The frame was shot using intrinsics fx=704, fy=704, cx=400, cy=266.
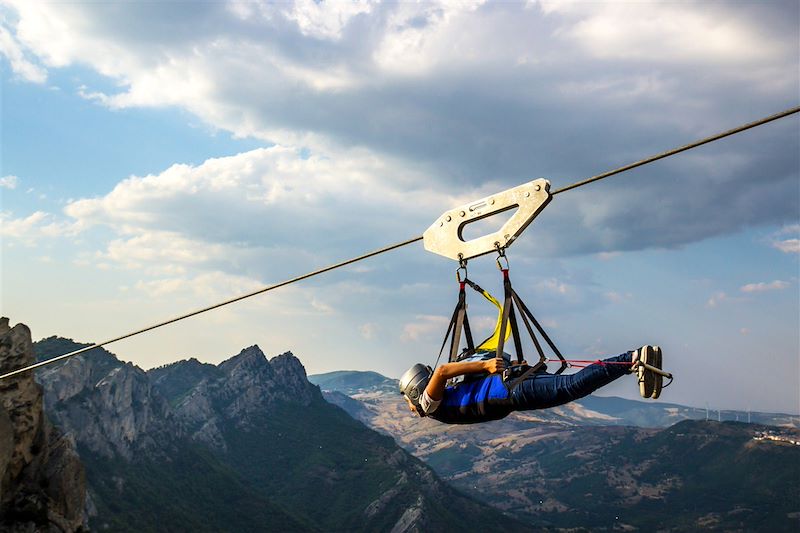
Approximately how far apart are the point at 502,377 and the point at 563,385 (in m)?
1.11

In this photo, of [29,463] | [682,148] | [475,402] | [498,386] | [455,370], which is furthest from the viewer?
[29,463]

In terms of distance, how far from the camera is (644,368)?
10.7m

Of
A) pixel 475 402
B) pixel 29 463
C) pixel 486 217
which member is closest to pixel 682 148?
pixel 486 217

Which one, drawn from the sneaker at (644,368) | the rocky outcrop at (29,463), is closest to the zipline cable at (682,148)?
the sneaker at (644,368)

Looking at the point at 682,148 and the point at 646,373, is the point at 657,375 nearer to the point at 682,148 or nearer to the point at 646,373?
the point at 646,373

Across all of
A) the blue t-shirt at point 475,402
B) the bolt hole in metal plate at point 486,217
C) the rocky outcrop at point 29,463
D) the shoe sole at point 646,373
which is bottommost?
the rocky outcrop at point 29,463

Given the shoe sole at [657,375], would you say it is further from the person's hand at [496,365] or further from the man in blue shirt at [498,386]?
the person's hand at [496,365]

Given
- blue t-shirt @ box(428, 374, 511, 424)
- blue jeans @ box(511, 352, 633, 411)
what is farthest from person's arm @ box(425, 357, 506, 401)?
blue jeans @ box(511, 352, 633, 411)

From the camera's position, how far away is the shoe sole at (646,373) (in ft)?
34.9

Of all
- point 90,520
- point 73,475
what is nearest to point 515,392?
point 73,475

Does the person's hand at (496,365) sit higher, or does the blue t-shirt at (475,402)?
the person's hand at (496,365)

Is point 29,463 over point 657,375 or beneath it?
beneath

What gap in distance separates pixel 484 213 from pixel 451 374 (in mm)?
2925

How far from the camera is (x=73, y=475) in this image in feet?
334
